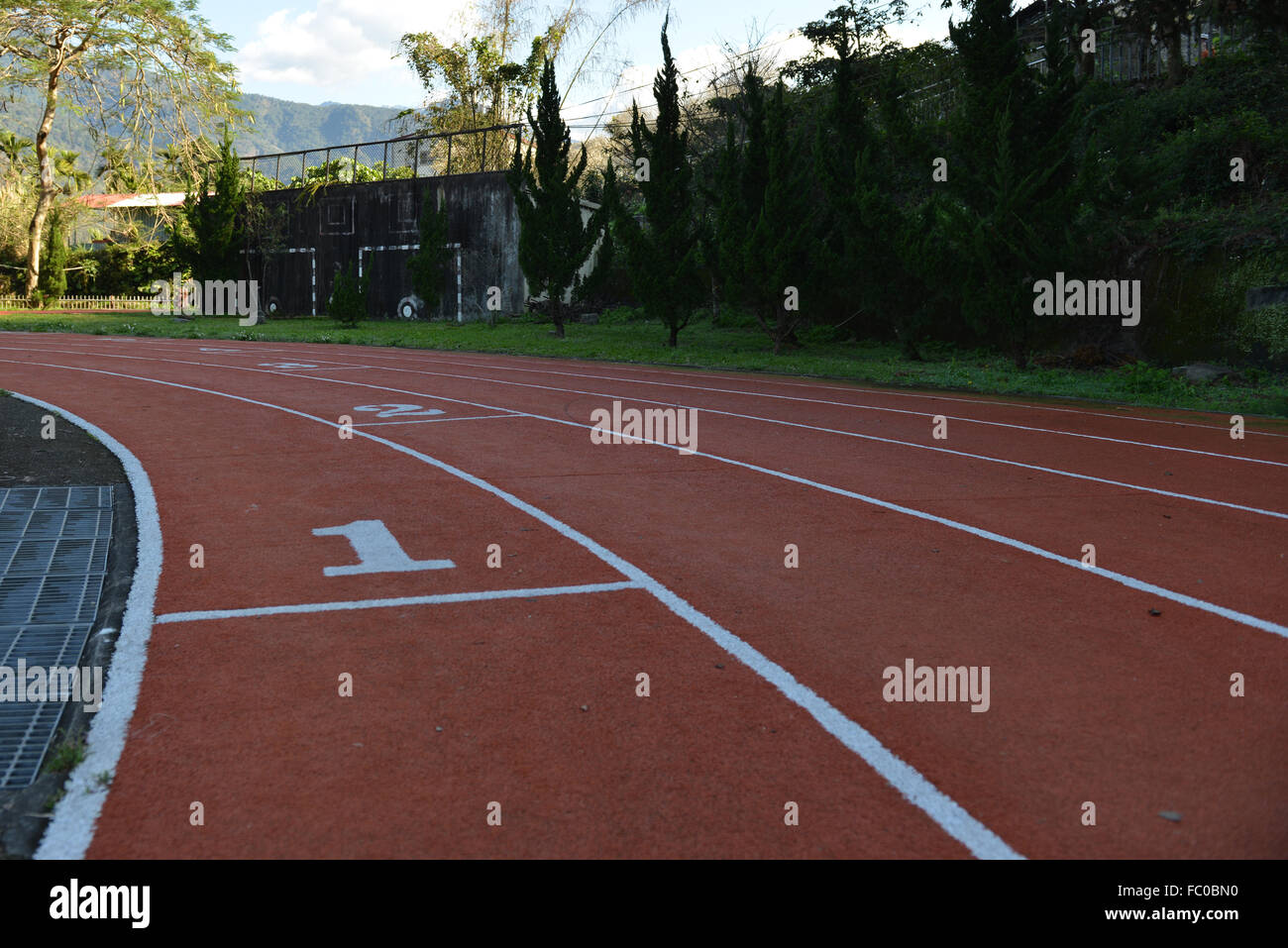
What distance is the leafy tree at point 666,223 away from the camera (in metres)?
24.5

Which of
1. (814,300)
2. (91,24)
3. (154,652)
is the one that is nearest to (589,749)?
(154,652)

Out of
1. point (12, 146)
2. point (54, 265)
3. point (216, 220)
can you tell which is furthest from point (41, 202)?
point (12, 146)

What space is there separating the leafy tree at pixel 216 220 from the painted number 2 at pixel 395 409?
29063 millimetres

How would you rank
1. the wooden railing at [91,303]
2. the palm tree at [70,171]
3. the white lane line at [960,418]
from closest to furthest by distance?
the white lane line at [960,418] → the wooden railing at [91,303] → the palm tree at [70,171]

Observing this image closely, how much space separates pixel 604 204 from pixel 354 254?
14.1 metres

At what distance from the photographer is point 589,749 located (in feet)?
12.6

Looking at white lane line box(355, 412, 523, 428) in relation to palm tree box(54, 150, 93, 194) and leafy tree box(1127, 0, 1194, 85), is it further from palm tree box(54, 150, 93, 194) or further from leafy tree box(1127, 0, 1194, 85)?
palm tree box(54, 150, 93, 194)

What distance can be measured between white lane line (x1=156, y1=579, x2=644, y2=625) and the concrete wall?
2937 centimetres

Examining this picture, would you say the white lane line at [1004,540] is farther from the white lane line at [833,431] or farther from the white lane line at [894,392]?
the white lane line at [894,392]

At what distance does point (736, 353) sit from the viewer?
23.0 metres

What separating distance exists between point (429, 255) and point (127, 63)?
1292cm

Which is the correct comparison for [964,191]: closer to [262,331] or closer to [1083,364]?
[1083,364]

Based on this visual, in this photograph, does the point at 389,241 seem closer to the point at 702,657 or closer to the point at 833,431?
the point at 833,431

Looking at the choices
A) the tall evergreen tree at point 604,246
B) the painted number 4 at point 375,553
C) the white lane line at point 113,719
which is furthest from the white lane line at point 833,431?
the tall evergreen tree at point 604,246
